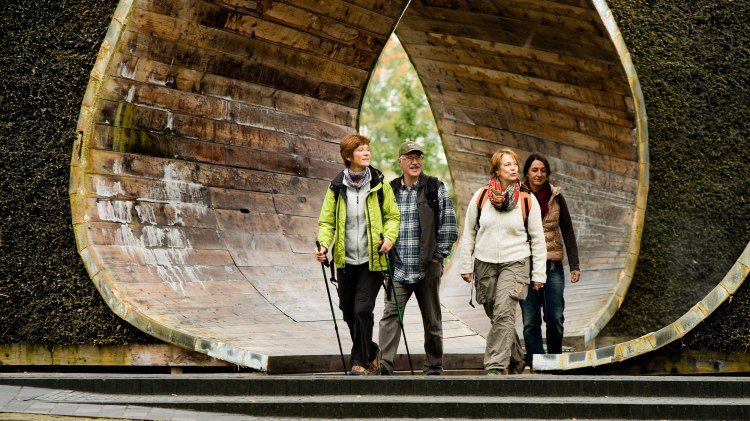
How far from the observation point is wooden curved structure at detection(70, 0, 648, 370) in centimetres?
1097

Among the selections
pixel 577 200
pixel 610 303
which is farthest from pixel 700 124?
pixel 577 200

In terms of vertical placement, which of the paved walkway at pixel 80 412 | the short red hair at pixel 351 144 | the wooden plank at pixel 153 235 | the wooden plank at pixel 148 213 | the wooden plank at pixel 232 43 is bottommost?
the paved walkway at pixel 80 412

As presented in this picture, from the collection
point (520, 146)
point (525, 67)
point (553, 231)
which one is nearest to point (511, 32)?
point (525, 67)

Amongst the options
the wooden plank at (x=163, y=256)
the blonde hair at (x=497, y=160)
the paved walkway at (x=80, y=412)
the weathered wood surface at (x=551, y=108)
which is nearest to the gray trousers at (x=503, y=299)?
the blonde hair at (x=497, y=160)

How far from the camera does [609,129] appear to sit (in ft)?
45.7

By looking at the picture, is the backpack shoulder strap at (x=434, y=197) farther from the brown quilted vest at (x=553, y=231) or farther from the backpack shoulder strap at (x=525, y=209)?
the brown quilted vest at (x=553, y=231)

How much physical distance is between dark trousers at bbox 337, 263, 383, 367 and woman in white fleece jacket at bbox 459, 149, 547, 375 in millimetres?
676

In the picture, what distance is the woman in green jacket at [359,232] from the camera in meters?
9.29

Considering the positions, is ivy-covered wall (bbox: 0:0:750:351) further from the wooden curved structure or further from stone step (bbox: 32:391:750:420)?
stone step (bbox: 32:391:750:420)

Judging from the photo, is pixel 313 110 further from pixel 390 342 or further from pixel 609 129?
pixel 390 342

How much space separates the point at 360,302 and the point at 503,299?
0.99 m

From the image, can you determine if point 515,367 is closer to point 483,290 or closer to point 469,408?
point 483,290

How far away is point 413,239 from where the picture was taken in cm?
952

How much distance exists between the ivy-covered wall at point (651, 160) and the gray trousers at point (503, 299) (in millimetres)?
1553
